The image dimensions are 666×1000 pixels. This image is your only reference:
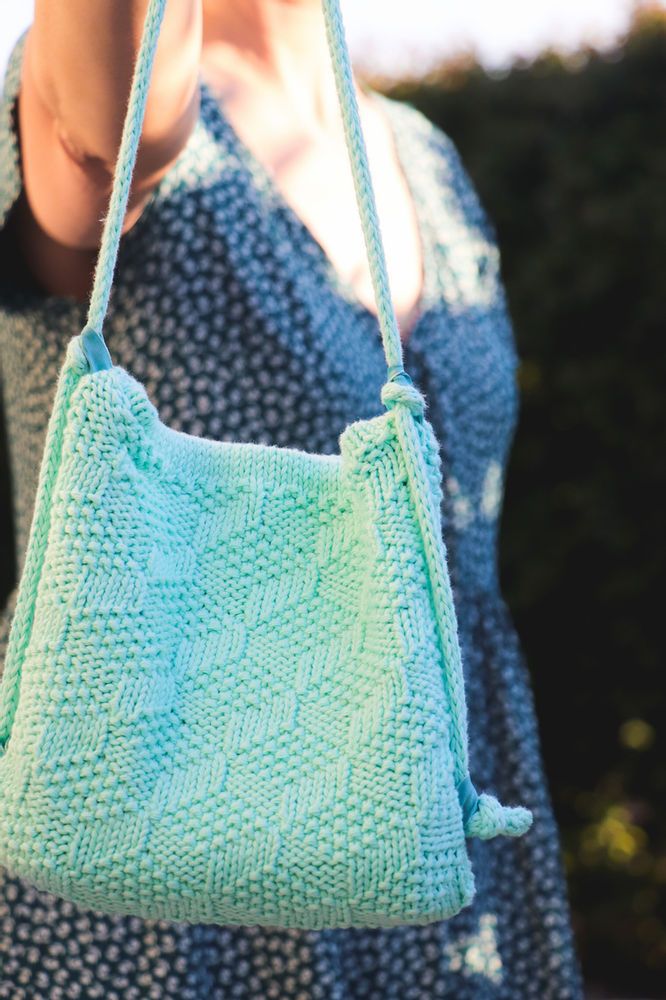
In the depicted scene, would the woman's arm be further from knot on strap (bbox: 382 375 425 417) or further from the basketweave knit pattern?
knot on strap (bbox: 382 375 425 417)

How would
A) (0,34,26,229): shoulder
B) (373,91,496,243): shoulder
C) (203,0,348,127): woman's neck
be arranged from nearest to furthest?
(0,34,26,229): shoulder
(203,0,348,127): woman's neck
(373,91,496,243): shoulder

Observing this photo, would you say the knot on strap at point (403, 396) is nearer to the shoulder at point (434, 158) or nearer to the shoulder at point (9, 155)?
the shoulder at point (9, 155)

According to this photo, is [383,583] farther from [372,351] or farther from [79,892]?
[372,351]

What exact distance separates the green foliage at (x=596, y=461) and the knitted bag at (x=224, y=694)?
82.8 inches

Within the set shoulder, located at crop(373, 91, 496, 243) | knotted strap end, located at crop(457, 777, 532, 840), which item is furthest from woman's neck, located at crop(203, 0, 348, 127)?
knotted strap end, located at crop(457, 777, 532, 840)

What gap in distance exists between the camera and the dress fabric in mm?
1050

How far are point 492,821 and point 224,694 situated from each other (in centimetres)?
23

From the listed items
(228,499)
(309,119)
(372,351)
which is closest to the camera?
(228,499)

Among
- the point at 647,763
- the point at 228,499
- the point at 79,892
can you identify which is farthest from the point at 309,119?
the point at 647,763

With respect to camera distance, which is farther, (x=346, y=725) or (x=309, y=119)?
(x=309, y=119)

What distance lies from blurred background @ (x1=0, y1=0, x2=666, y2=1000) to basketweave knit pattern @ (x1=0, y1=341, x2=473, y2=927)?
2110mm

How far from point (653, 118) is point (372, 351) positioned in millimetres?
2010

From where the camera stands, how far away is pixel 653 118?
2.84m

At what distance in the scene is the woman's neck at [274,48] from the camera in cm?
125
